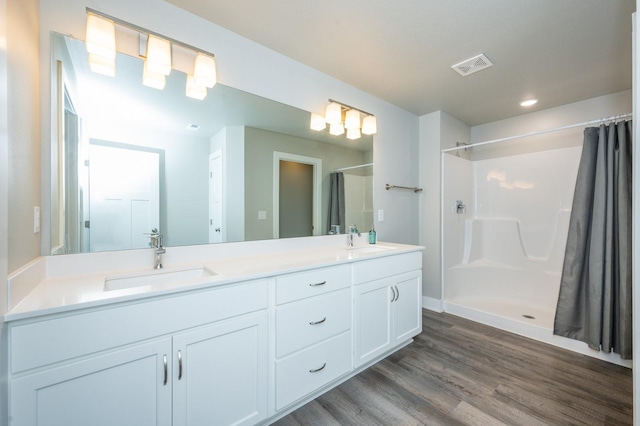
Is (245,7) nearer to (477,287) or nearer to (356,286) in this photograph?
(356,286)

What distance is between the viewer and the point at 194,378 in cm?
115

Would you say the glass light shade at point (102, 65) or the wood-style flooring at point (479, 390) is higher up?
the glass light shade at point (102, 65)

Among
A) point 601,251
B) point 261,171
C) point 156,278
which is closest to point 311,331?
point 156,278

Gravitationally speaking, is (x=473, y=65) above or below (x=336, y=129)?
above

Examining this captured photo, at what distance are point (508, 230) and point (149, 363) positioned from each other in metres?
3.77

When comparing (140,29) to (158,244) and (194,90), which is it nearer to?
(194,90)

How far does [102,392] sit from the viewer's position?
3.17 feet

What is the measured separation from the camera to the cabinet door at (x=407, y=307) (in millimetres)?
2109

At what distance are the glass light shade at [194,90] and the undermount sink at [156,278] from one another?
1.04 metres

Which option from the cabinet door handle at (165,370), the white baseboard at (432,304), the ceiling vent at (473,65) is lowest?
the white baseboard at (432,304)

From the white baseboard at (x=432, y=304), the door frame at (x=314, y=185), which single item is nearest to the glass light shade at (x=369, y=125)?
the door frame at (x=314, y=185)

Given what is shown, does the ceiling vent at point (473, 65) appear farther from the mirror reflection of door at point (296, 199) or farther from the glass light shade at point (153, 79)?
the glass light shade at point (153, 79)

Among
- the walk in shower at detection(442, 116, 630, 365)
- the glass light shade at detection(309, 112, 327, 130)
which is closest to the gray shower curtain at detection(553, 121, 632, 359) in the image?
the walk in shower at detection(442, 116, 630, 365)

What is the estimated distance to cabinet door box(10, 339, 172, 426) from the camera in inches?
33.5
